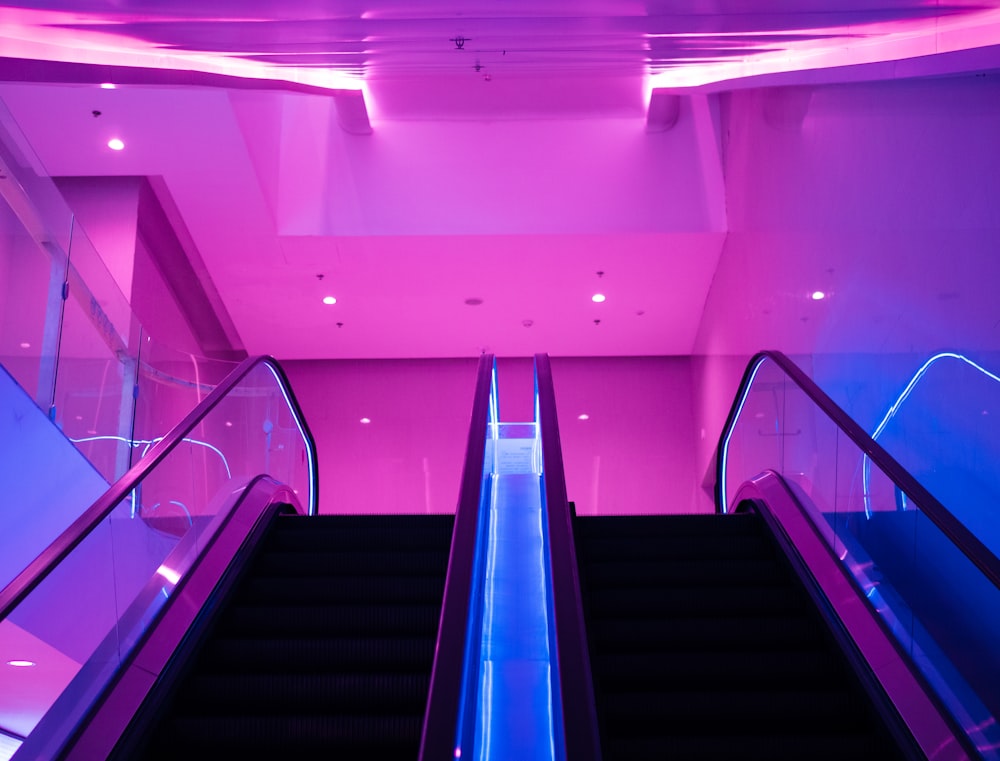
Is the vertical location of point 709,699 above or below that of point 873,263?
below

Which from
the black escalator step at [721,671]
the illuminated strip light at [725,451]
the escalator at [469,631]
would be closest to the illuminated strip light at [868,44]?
the escalator at [469,631]

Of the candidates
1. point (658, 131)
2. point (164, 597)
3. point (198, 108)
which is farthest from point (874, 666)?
point (658, 131)

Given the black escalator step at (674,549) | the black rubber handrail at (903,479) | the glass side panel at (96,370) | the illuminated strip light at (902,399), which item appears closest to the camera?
the black rubber handrail at (903,479)

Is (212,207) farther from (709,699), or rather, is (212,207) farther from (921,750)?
(921,750)

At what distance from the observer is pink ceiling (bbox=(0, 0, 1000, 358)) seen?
23.2 feet

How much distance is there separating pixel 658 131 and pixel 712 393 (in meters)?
3.63

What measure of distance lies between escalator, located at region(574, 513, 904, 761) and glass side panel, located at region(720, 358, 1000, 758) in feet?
0.91

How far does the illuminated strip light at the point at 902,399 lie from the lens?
476 cm

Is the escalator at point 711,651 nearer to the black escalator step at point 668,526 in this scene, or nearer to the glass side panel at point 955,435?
the black escalator step at point 668,526

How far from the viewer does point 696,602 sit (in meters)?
5.20

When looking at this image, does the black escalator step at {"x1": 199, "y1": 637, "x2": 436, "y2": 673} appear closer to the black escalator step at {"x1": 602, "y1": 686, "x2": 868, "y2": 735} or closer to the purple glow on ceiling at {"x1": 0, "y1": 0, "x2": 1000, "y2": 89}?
the black escalator step at {"x1": 602, "y1": 686, "x2": 868, "y2": 735}

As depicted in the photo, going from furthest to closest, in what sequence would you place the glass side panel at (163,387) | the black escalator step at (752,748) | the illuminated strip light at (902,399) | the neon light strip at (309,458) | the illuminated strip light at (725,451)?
the neon light strip at (309,458), the illuminated strip light at (725,451), the glass side panel at (163,387), the illuminated strip light at (902,399), the black escalator step at (752,748)

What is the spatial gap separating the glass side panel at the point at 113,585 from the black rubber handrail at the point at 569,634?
179 centimetres

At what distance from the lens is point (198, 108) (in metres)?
9.74
